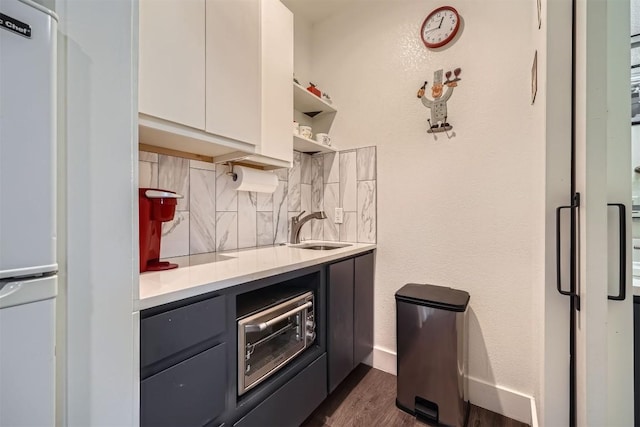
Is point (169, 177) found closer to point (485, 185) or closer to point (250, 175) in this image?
point (250, 175)

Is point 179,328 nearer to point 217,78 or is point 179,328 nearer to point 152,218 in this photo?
point 152,218

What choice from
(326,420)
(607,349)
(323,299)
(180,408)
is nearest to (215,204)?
(323,299)

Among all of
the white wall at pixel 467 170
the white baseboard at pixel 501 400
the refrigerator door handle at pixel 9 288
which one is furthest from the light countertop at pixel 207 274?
the white baseboard at pixel 501 400

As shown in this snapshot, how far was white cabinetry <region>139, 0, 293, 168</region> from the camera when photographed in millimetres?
977

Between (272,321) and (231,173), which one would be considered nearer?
(272,321)

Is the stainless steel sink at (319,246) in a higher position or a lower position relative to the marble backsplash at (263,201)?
lower

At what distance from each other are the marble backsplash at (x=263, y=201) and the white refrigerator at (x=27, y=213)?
0.80 m

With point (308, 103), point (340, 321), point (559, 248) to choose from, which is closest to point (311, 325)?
point (340, 321)

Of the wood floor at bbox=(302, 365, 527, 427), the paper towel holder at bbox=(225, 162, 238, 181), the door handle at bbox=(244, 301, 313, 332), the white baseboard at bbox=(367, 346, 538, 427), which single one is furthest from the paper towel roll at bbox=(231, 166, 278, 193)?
the white baseboard at bbox=(367, 346, 538, 427)

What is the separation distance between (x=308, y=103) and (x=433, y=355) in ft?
6.26

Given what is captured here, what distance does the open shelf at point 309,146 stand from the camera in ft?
6.26

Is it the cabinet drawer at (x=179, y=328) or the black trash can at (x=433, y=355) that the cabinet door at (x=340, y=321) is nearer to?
the black trash can at (x=433, y=355)

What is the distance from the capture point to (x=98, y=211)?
67cm

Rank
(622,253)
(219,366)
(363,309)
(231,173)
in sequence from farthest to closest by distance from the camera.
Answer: (363,309), (231,173), (219,366), (622,253)
